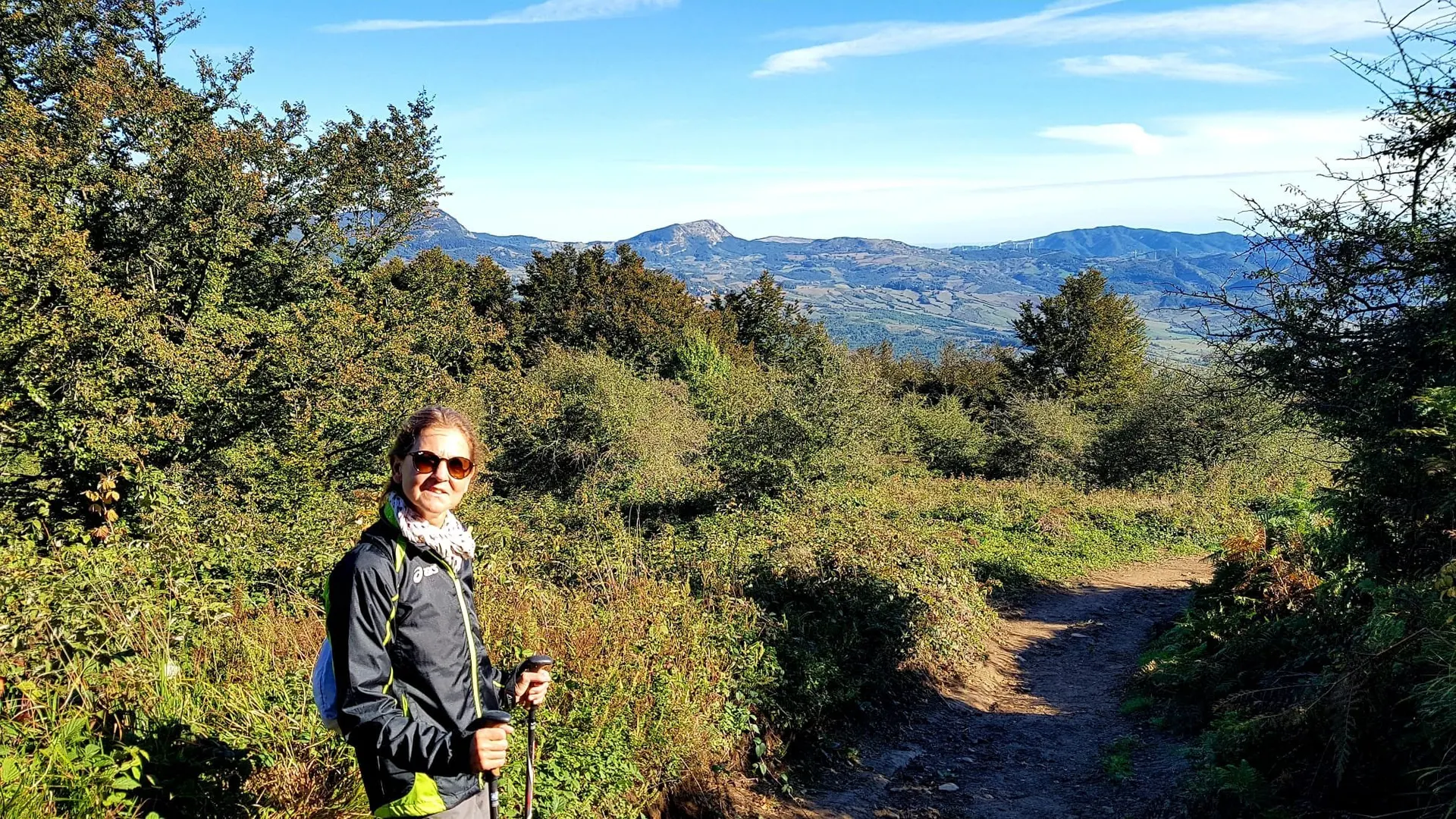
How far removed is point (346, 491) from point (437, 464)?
38.6ft

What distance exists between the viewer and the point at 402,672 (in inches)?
93.6

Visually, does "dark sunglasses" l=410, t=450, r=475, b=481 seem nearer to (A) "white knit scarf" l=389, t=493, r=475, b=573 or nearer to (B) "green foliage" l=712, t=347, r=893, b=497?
(A) "white knit scarf" l=389, t=493, r=475, b=573

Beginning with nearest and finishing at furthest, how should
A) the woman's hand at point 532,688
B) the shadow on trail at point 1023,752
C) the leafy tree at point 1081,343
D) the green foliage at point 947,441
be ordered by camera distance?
the woman's hand at point 532,688 → the shadow on trail at point 1023,752 → the green foliage at point 947,441 → the leafy tree at point 1081,343

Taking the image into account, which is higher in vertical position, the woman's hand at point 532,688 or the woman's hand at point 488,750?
the woman's hand at point 488,750

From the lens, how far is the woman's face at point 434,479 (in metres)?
2.51

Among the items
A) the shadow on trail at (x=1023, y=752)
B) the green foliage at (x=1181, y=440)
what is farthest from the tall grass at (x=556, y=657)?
the green foliage at (x=1181, y=440)

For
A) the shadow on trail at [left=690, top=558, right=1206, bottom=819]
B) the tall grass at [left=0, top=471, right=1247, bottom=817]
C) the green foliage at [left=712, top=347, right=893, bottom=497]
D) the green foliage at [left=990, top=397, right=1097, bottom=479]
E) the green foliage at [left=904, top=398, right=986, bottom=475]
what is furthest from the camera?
the green foliage at [left=904, top=398, right=986, bottom=475]

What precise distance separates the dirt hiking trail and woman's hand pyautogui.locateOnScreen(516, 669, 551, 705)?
339 centimetres

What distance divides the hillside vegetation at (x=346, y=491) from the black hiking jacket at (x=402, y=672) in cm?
144

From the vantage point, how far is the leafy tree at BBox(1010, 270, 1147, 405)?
48375 millimetres

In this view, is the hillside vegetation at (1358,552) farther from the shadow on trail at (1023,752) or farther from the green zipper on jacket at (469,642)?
the green zipper on jacket at (469,642)

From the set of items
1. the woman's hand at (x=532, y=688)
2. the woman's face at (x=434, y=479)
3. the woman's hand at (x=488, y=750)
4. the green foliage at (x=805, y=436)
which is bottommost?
the green foliage at (x=805, y=436)

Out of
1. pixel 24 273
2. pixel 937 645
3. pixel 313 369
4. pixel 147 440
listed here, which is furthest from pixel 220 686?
pixel 313 369

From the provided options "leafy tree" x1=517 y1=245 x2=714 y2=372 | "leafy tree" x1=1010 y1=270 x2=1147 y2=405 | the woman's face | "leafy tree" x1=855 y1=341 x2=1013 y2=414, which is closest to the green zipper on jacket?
the woman's face
